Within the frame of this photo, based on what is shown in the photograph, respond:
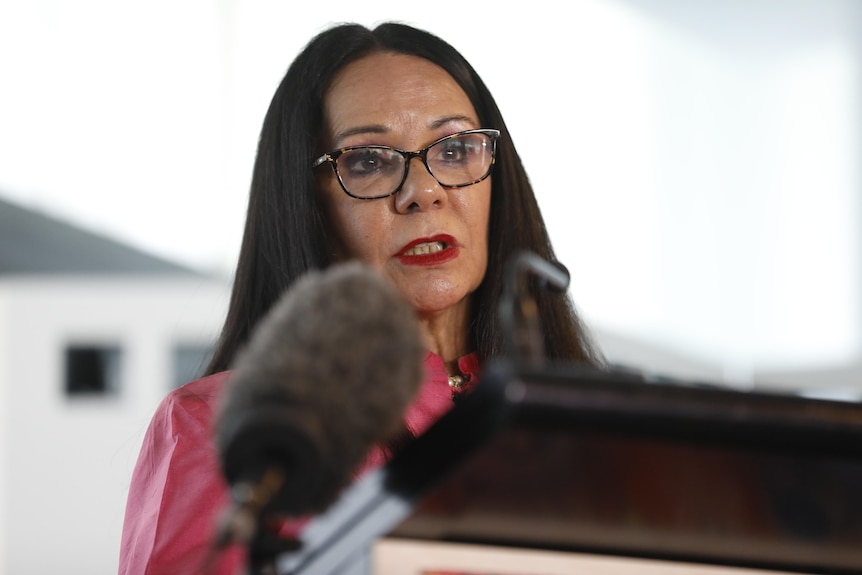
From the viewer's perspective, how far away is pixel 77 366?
4562 millimetres

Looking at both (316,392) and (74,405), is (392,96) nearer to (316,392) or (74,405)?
(316,392)

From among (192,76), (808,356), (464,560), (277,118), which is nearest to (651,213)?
(808,356)

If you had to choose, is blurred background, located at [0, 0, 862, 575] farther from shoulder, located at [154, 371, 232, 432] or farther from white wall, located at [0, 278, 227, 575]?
shoulder, located at [154, 371, 232, 432]


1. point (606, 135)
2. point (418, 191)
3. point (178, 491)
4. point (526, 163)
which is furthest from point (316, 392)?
point (606, 135)

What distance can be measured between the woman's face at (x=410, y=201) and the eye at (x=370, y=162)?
0.8 inches

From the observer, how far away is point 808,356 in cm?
499

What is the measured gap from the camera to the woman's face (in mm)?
1440

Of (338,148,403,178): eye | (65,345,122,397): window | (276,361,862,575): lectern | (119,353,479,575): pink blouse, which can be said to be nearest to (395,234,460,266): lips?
(338,148,403,178): eye

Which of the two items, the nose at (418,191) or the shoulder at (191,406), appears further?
the nose at (418,191)

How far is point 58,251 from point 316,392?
4459 millimetres

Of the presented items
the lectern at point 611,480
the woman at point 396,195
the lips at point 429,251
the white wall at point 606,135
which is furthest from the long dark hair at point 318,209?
the white wall at point 606,135

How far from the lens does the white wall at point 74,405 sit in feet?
13.7

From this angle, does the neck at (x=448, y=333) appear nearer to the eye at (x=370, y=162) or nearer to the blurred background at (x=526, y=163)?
the eye at (x=370, y=162)

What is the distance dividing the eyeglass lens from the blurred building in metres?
2.88
